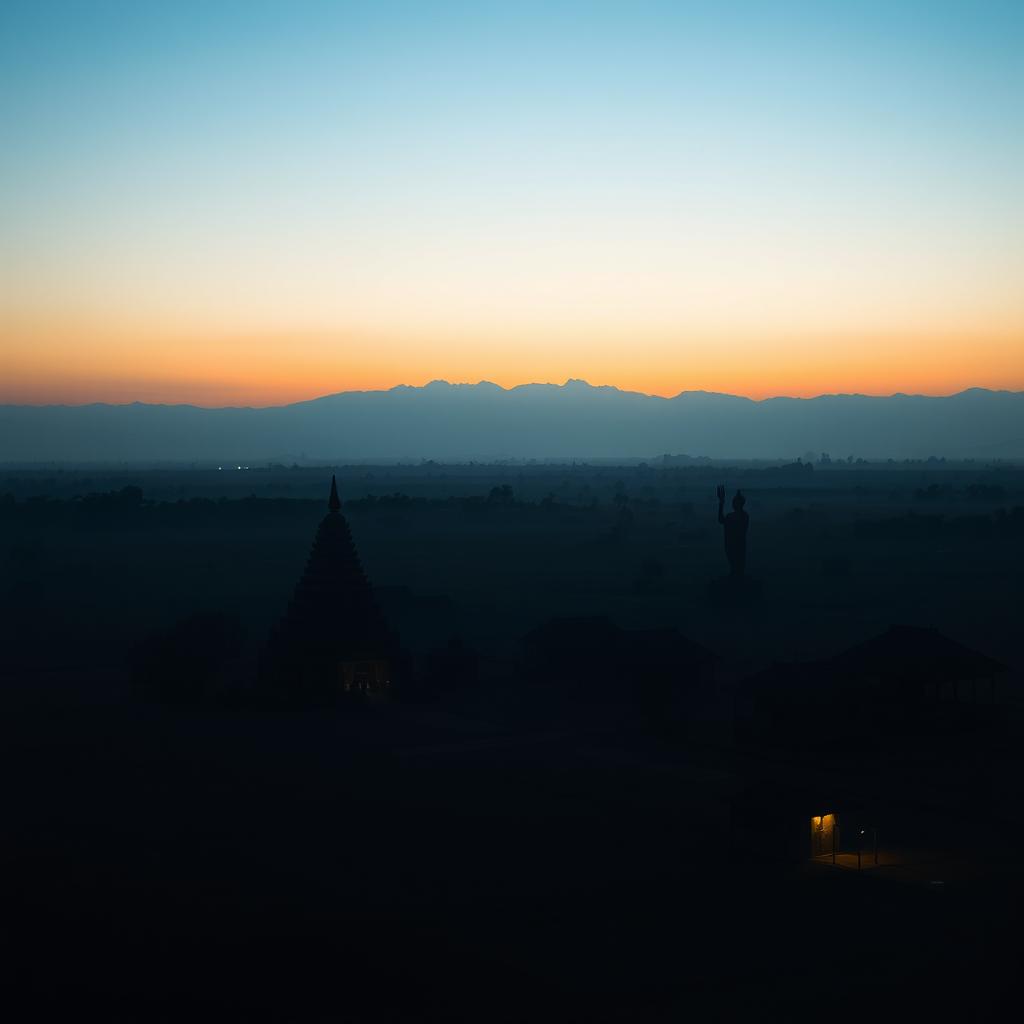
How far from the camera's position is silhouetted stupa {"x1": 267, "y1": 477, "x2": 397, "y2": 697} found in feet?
129

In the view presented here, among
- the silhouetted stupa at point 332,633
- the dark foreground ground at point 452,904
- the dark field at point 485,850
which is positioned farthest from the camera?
the silhouetted stupa at point 332,633

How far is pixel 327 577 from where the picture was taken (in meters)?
40.3

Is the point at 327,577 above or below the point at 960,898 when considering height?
above

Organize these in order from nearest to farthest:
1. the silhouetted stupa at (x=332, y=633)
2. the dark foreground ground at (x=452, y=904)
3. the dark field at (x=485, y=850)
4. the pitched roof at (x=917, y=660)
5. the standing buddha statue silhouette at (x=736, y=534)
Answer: the dark foreground ground at (x=452, y=904) → the dark field at (x=485, y=850) → the pitched roof at (x=917, y=660) → the silhouetted stupa at (x=332, y=633) → the standing buddha statue silhouette at (x=736, y=534)

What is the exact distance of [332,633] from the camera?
130 feet

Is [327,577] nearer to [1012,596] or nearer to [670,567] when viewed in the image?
[1012,596]

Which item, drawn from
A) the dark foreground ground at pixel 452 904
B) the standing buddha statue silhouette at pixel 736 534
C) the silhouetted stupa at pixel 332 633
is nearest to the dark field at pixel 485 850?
the dark foreground ground at pixel 452 904

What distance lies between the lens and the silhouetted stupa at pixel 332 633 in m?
39.3

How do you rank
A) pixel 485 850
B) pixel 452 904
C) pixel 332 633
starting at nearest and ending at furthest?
pixel 452 904, pixel 485 850, pixel 332 633

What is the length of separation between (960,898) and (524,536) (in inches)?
3449

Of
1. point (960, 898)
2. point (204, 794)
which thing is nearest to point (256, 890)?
point (204, 794)

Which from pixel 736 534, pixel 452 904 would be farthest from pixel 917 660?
pixel 736 534

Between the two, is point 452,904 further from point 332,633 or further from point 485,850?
→ point 332,633

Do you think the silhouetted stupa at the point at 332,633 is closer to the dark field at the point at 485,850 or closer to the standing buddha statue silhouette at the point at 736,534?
the dark field at the point at 485,850
